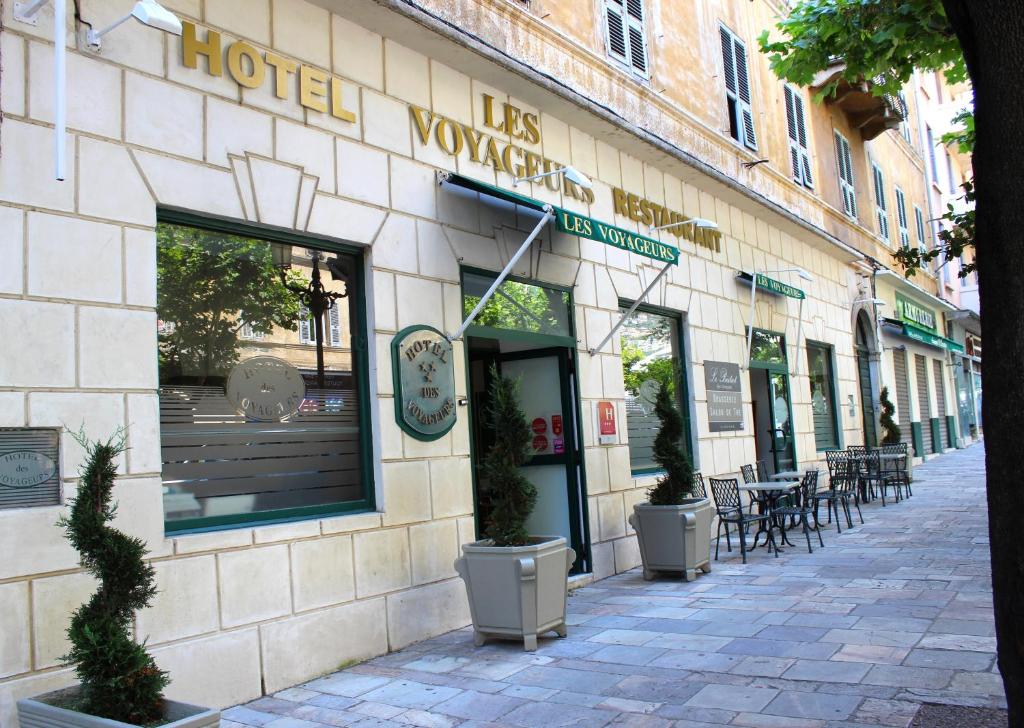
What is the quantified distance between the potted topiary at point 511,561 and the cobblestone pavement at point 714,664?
0.65 ft

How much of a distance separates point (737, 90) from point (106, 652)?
41.7 ft

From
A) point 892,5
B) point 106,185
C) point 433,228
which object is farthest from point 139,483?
point 892,5

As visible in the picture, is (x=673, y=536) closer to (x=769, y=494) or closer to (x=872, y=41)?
(x=769, y=494)

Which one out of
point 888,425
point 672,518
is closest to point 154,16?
point 672,518

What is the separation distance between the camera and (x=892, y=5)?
315 inches

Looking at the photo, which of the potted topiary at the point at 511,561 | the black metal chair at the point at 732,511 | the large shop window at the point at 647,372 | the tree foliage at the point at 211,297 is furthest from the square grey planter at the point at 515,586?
the large shop window at the point at 647,372

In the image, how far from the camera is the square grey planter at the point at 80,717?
10.8 ft

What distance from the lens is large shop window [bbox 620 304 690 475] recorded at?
32.7 ft

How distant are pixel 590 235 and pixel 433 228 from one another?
1.46 m

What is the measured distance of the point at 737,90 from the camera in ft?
44.7

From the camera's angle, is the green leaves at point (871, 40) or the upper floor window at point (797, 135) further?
the upper floor window at point (797, 135)

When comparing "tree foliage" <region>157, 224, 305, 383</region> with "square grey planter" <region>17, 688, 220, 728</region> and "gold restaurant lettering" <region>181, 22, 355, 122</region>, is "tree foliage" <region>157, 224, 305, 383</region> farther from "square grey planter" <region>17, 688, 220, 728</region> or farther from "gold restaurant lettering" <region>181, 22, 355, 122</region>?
"square grey planter" <region>17, 688, 220, 728</region>

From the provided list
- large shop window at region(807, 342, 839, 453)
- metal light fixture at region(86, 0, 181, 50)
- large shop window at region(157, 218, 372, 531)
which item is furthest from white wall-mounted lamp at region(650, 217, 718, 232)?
metal light fixture at region(86, 0, 181, 50)

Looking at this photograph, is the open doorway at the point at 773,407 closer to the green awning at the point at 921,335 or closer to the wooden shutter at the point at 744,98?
the wooden shutter at the point at 744,98
